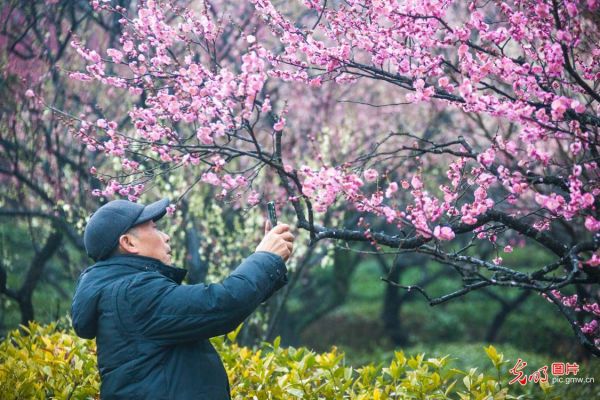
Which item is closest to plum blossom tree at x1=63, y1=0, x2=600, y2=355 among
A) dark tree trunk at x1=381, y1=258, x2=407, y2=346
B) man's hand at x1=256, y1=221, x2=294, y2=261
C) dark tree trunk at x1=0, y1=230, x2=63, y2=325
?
man's hand at x1=256, y1=221, x2=294, y2=261

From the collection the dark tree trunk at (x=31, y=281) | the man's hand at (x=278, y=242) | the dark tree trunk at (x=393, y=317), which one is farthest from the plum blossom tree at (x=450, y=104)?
the dark tree trunk at (x=393, y=317)

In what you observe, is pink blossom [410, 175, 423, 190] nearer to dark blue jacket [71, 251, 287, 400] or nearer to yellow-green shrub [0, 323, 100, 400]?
dark blue jacket [71, 251, 287, 400]

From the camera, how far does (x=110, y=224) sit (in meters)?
2.82

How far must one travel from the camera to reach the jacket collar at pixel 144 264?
276 cm

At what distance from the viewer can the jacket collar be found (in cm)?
276

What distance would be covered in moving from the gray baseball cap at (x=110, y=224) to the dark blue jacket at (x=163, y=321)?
126mm

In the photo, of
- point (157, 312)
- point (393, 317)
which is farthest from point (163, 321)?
point (393, 317)

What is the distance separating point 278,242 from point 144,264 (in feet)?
1.95

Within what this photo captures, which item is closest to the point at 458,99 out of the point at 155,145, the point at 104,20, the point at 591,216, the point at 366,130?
the point at 591,216

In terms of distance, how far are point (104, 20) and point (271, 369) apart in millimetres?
5100

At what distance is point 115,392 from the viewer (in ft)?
8.57

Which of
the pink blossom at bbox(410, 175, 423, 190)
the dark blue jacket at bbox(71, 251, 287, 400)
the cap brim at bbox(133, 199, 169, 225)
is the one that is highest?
the pink blossom at bbox(410, 175, 423, 190)

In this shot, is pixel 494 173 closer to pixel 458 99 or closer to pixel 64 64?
pixel 458 99

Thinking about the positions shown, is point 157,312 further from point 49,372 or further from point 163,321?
point 49,372
